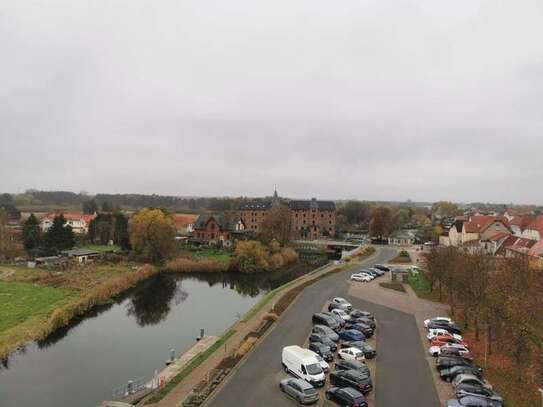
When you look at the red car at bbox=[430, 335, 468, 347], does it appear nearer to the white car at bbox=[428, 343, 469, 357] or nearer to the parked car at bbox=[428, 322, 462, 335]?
the white car at bbox=[428, 343, 469, 357]

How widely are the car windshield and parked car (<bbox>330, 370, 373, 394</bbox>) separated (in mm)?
674

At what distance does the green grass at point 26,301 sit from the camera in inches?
1207

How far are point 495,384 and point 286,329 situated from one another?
12100 millimetres

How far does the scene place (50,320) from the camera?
98.7 feet

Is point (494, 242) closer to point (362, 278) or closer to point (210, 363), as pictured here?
point (362, 278)

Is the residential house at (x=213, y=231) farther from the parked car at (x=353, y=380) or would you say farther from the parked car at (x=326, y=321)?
the parked car at (x=353, y=380)

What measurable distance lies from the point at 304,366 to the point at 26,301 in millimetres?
26773

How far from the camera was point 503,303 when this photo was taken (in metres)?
21.1

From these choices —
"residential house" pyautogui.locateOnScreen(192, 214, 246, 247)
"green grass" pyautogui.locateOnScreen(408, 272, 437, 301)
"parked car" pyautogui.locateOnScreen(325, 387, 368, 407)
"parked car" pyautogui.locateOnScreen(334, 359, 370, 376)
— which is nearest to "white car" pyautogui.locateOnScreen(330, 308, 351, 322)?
"parked car" pyautogui.locateOnScreen(334, 359, 370, 376)

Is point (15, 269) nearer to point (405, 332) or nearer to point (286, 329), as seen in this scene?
point (286, 329)

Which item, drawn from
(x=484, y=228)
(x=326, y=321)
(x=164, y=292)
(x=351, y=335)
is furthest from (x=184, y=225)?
(x=351, y=335)

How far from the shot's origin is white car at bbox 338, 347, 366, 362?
21.4 meters

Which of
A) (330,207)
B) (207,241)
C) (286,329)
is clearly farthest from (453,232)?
(286,329)

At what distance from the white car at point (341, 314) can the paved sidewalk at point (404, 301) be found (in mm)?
Answer: 4547
